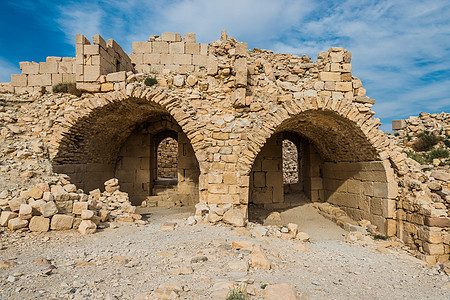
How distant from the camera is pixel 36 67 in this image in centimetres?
848

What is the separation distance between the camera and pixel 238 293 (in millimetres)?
2801

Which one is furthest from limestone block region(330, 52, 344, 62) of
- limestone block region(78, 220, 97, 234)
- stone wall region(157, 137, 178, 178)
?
stone wall region(157, 137, 178, 178)

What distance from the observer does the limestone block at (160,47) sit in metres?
10.9

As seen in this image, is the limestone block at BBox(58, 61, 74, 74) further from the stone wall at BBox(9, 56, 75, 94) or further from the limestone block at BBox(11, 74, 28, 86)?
the limestone block at BBox(11, 74, 28, 86)

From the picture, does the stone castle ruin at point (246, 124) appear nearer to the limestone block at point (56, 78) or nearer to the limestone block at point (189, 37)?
the limestone block at point (56, 78)

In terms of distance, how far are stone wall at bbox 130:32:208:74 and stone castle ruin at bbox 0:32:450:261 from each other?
1453 mm

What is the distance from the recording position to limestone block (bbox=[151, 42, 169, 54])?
35.6 ft

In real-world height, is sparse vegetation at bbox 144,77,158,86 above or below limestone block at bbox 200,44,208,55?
below

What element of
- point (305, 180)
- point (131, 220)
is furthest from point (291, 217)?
point (131, 220)

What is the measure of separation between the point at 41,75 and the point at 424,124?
13.5m

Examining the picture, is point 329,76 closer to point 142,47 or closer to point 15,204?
point 142,47

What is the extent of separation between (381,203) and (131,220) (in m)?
6.44

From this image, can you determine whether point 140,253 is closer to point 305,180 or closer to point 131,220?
point 131,220

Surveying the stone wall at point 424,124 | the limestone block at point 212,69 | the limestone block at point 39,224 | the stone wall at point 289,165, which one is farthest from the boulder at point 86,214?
the stone wall at point 289,165
